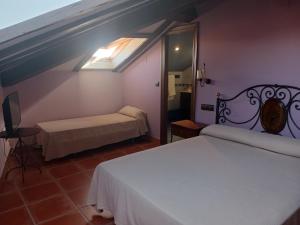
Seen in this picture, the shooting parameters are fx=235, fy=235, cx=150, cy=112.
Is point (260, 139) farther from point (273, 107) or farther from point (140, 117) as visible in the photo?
point (140, 117)

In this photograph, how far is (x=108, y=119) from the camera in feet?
14.6

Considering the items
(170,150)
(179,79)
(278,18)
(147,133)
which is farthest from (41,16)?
(179,79)

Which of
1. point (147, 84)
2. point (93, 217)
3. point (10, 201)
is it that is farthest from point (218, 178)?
point (147, 84)

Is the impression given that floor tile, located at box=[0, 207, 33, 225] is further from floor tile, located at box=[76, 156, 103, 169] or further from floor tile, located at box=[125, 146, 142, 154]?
floor tile, located at box=[125, 146, 142, 154]

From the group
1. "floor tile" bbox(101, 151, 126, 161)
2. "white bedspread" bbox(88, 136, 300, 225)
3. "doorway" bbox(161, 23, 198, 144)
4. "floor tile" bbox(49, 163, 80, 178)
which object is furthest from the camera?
"doorway" bbox(161, 23, 198, 144)

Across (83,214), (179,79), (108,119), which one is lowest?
(83,214)

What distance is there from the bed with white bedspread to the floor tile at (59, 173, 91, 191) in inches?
32.3

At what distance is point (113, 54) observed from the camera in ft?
15.9

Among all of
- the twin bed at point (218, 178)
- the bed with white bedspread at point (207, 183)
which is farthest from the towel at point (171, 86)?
the bed with white bedspread at point (207, 183)

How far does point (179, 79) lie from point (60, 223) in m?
4.39

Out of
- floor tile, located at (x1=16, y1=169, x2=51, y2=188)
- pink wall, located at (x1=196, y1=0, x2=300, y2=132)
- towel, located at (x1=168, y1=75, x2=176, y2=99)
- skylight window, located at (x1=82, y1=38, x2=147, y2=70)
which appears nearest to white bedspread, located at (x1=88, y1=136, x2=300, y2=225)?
pink wall, located at (x1=196, y1=0, x2=300, y2=132)

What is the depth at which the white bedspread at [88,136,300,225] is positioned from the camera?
1417mm

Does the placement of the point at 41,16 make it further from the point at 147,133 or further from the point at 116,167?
the point at 147,133

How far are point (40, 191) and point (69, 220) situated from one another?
736 millimetres
